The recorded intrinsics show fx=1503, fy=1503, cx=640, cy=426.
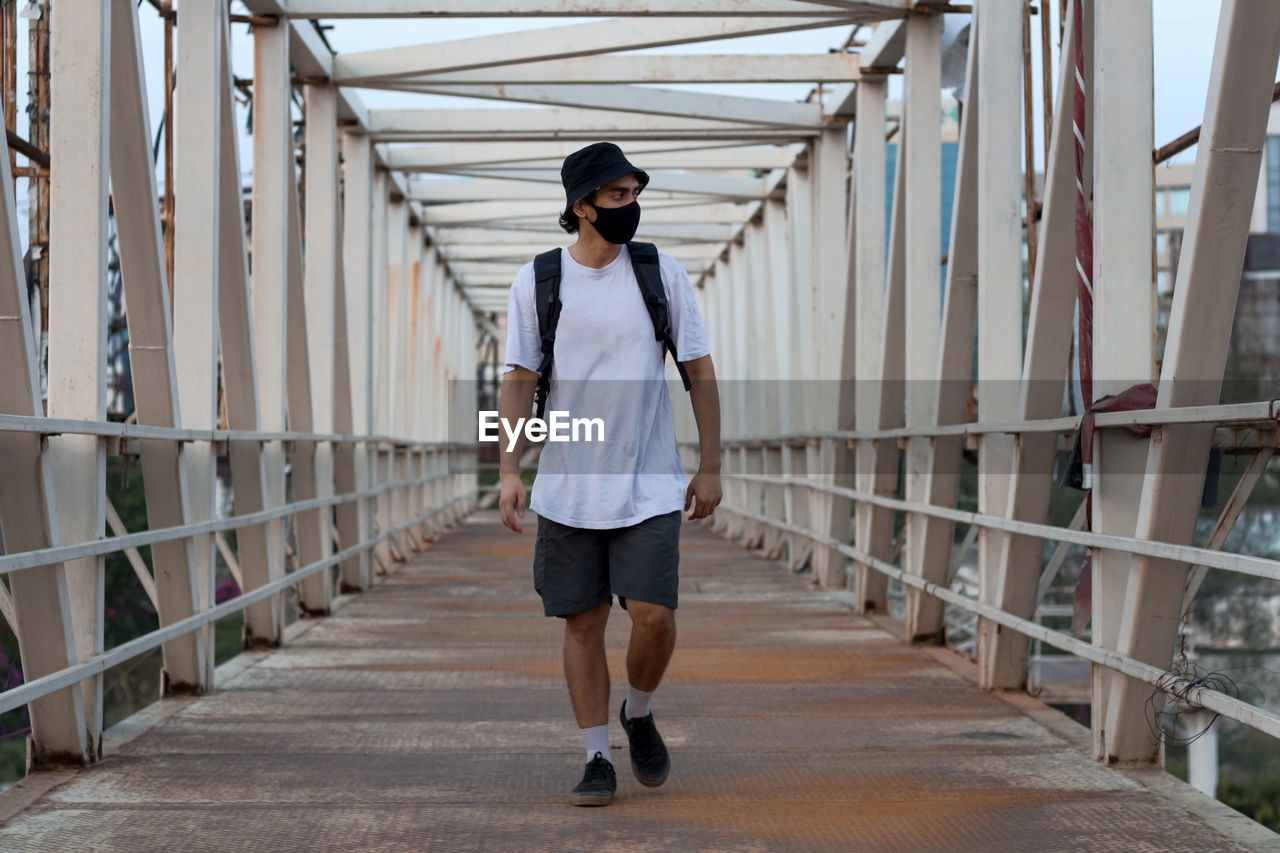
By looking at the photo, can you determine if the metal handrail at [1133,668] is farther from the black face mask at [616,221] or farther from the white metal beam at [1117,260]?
the black face mask at [616,221]

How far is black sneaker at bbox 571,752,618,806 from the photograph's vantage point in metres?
4.12

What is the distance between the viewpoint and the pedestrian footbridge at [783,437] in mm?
4051

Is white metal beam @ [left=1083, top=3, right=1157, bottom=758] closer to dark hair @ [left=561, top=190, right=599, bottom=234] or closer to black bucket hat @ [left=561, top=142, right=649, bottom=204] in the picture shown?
black bucket hat @ [left=561, top=142, right=649, bottom=204]

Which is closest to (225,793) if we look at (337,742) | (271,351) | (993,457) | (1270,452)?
(337,742)

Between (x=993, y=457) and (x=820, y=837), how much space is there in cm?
287

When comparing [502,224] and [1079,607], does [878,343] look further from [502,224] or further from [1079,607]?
[502,224]

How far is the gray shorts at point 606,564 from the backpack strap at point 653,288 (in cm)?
44

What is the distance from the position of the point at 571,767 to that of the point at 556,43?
601cm

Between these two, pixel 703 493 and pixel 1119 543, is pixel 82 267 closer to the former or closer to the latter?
pixel 703 493

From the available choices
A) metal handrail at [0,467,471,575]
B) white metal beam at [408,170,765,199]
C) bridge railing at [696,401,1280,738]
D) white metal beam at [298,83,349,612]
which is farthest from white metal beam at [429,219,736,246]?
metal handrail at [0,467,471,575]

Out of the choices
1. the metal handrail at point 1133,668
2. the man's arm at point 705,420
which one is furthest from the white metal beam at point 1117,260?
the man's arm at point 705,420

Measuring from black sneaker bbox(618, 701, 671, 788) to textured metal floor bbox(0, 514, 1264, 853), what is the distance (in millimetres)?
54

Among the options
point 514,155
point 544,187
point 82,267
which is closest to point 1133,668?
point 82,267

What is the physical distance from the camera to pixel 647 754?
4355 mm
